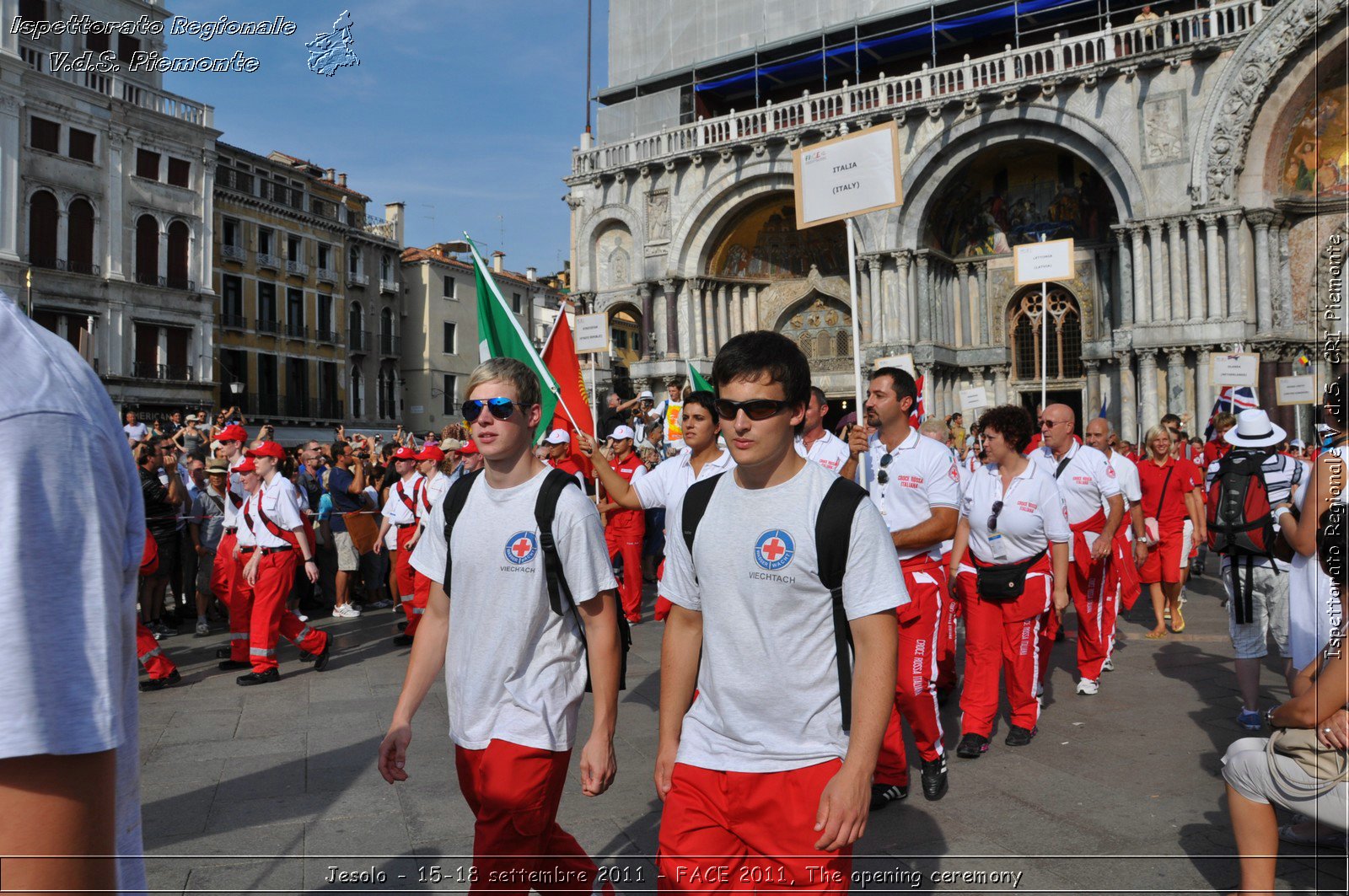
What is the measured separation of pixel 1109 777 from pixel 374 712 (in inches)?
188

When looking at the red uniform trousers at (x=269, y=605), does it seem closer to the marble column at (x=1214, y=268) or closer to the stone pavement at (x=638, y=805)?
the stone pavement at (x=638, y=805)

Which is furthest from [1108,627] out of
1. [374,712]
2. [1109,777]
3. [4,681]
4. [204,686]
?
[4,681]

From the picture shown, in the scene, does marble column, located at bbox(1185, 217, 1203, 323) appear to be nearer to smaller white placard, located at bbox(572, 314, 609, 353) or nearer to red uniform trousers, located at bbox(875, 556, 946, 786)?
smaller white placard, located at bbox(572, 314, 609, 353)

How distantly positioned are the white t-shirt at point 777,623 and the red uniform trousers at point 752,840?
48mm

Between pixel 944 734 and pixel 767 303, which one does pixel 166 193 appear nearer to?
pixel 767 303

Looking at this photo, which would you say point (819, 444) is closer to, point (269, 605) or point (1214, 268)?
point (269, 605)

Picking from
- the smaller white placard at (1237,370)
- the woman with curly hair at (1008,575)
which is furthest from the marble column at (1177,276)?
the woman with curly hair at (1008,575)

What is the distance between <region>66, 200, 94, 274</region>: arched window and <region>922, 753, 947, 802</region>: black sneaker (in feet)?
108

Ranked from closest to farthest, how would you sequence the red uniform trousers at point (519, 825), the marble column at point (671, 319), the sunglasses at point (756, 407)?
→ the sunglasses at point (756, 407) → the red uniform trousers at point (519, 825) → the marble column at point (671, 319)

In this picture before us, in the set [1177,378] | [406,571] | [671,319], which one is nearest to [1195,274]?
[1177,378]

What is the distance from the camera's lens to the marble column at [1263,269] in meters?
21.3

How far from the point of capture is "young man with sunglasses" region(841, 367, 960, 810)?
4891mm

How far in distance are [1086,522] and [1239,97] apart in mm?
17345

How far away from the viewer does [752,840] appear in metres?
2.45
